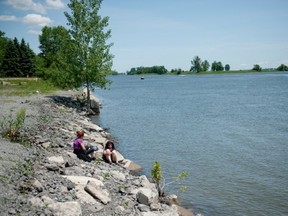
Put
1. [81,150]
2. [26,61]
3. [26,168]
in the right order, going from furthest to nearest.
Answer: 1. [26,61]
2. [81,150]
3. [26,168]

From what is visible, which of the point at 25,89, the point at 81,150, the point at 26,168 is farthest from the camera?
the point at 25,89

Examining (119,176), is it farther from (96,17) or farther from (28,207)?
(96,17)

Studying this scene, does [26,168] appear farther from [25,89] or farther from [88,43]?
[25,89]

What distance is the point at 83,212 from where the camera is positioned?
10508 mm

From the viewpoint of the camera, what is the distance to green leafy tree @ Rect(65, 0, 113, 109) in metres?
36.6

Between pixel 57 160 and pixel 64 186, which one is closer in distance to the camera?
pixel 64 186

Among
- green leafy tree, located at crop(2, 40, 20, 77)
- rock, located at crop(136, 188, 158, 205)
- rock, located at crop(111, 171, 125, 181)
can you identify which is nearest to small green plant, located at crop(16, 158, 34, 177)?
rock, located at crop(111, 171, 125, 181)

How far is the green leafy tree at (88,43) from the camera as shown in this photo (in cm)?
3662

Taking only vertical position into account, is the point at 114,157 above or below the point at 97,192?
below

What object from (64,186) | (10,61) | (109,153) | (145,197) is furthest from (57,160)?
(10,61)

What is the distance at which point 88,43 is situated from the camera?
37594 mm

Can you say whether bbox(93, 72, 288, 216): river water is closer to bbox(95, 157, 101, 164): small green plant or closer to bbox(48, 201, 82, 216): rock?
bbox(95, 157, 101, 164): small green plant

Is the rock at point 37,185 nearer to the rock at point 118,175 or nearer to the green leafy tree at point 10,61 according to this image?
the rock at point 118,175

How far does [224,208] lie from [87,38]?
1111 inches
